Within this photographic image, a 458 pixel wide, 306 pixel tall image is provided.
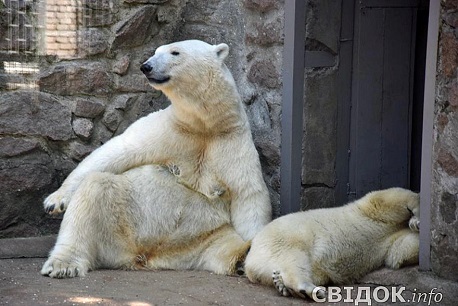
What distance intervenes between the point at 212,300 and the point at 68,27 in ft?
7.66

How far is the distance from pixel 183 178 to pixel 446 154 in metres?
1.71

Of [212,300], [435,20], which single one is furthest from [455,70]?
[212,300]

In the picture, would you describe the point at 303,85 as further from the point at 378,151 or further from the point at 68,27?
the point at 68,27

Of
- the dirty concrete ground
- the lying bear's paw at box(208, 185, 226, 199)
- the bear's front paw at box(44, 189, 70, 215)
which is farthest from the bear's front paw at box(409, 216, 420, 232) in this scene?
the bear's front paw at box(44, 189, 70, 215)

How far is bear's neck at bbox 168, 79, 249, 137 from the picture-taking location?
18.9 ft

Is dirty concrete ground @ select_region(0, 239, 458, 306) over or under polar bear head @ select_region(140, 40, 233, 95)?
under

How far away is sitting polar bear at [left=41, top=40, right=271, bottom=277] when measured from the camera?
5652 millimetres

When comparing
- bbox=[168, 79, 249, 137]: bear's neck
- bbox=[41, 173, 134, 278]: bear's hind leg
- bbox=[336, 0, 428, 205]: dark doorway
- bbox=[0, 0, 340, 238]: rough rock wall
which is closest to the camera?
bbox=[41, 173, 134, 278]: bear's hind leg

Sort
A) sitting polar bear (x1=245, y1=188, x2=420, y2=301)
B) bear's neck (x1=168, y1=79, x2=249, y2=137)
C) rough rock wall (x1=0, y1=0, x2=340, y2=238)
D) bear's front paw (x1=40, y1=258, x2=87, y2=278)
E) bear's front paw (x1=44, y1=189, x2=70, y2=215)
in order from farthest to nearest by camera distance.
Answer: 1. rough rock wall (x1=0, y1=0, x2=340, y2=238)
2. bear's neck (x1=168, y1=79, x2=249, y2=137)
3. bear's front paw (x1=44, y1=189, x2=70, y2=215)
4. bear's front paw (x1=40, y1=258, x2=87, y2=278)
5. sitting polar bear (x1=245, y1=188, x2=420, y2=301)

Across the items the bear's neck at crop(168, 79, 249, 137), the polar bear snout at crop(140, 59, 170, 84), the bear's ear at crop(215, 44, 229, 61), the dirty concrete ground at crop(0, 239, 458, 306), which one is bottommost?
the dirty concrete ground at crop(0, 239, 458, 306)

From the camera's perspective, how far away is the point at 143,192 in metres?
5.73

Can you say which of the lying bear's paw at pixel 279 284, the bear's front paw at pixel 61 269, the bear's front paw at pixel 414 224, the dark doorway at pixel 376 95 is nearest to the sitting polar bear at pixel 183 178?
the bear's front paw at pixel 61 269

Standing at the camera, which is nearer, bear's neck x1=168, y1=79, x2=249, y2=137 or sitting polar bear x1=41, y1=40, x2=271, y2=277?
sitting polar bear x1=41, y1=40, x2=271, y2=277

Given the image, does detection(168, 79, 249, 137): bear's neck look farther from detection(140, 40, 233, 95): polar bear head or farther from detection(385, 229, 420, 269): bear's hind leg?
detection(385, 229, 420, 269): bear's hind leg
